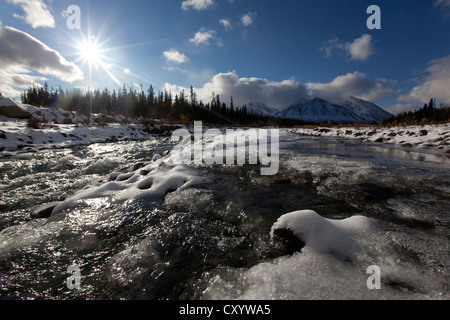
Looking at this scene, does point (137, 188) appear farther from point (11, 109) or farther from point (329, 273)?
point (11, 109)

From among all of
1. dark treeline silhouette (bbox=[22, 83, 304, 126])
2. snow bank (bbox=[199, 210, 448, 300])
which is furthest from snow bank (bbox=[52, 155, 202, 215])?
dark treeline silhouette (bbox=[22, 83, 304, 126])

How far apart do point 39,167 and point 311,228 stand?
7.53 m

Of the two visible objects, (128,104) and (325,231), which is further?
(128,104)

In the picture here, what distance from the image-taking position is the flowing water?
4.25ft

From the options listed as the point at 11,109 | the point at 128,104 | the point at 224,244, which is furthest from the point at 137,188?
the point at 128,104

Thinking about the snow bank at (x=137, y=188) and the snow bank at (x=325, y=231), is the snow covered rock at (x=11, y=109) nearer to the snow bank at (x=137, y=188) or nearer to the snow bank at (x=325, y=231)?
the snow bank at (x=137, y=188)

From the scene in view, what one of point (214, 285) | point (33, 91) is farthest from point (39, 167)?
point (33, 91)

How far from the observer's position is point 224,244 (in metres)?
1.83

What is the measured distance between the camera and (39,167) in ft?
18.0

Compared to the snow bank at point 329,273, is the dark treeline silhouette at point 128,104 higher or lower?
higher

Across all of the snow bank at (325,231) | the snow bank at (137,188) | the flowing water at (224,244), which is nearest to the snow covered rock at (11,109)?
the flowing water at (224,244)

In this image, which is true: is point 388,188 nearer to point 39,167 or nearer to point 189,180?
point 189,180

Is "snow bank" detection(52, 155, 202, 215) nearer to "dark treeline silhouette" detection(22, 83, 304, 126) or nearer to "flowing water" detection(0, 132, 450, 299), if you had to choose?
"flowing water" detection(0, 132, 450, 299)

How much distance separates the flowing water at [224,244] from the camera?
130cm
